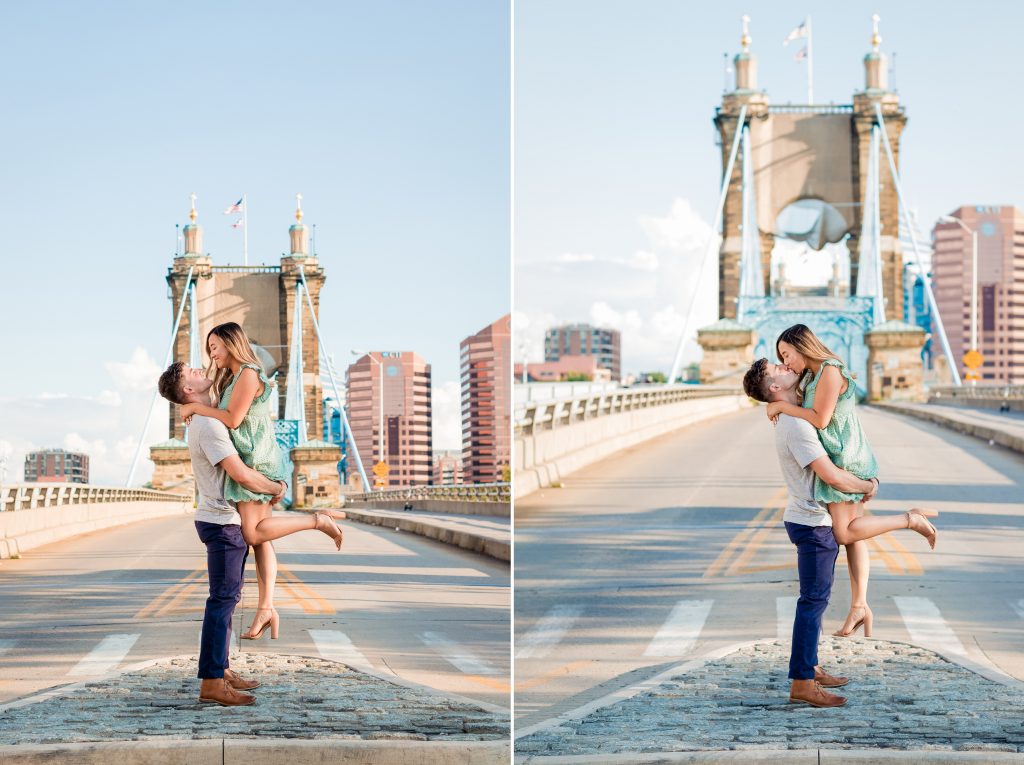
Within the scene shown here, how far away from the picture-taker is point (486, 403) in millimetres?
13023

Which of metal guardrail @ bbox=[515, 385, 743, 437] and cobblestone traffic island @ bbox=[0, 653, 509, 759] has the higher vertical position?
metal guardrail @ bbox=[515, 385, 743, 437]

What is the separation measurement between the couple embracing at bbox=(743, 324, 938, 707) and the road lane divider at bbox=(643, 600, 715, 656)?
2.57m

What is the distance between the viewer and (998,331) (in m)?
132

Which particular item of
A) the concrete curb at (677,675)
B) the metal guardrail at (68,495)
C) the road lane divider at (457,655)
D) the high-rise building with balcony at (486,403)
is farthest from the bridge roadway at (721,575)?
the metal guardrail at (68,495)

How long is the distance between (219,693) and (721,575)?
20.3ft

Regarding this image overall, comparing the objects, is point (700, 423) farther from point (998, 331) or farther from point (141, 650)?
point (998, 331)

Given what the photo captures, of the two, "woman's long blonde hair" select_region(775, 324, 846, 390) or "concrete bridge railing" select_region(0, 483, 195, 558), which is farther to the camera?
"concrete bridge railing" select_region(0, 483, 195, 558)

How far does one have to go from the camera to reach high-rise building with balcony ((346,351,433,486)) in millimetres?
12383

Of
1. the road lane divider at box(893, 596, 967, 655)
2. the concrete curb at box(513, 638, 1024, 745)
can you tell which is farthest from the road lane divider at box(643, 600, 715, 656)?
the road lane divider at box(893, 596, 967, 655)

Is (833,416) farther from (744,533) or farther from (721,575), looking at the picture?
(744,533)

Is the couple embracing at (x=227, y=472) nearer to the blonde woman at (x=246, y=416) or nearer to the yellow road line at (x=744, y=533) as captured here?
the blonde woman at (x=246, y=416)

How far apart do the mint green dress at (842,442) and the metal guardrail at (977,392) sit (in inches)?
1211

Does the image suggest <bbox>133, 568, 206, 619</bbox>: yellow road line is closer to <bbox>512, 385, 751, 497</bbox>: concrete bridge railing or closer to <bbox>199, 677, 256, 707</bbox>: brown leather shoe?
<bbox>199, 677, 256, 707</bbox>: brown leather shoe

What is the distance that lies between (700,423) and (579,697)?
29.9 m
